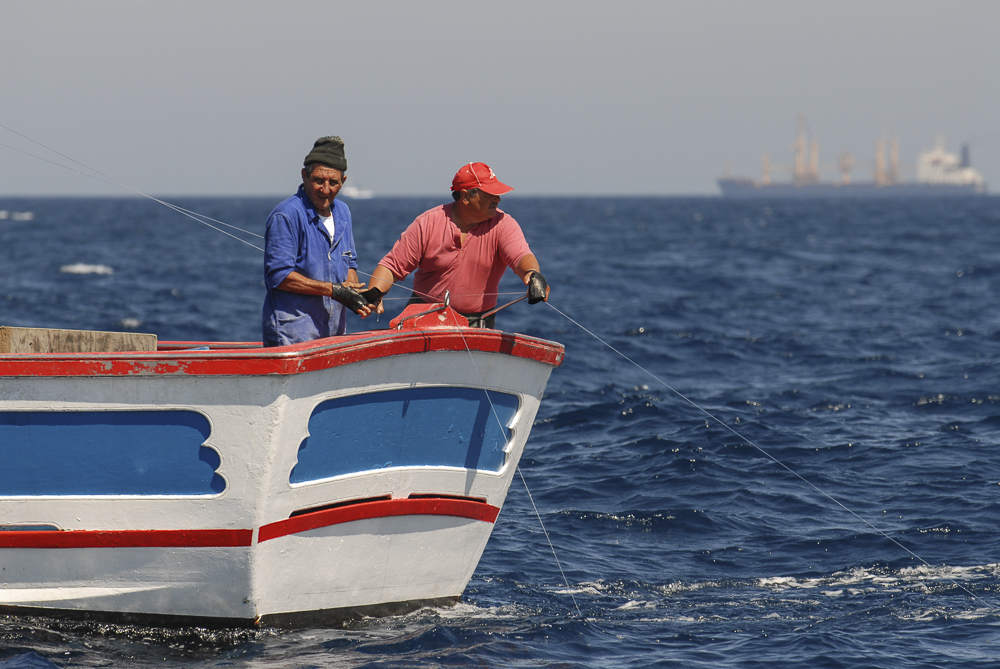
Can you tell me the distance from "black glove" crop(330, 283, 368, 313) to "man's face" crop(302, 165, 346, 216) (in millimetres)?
498

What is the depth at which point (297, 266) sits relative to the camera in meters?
5.94

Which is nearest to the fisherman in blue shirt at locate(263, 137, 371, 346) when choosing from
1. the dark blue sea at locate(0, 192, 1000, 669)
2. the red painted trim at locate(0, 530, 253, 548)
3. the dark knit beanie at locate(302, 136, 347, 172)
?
the dark knit beanie at locate(302, 136, 347, 172)

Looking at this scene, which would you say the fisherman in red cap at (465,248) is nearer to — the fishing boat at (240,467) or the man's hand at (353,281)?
the man's hand at (353,281)

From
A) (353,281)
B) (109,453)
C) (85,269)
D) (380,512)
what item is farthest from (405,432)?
(85,269)

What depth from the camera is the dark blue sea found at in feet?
19.6

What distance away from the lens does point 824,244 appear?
48062 millimetres

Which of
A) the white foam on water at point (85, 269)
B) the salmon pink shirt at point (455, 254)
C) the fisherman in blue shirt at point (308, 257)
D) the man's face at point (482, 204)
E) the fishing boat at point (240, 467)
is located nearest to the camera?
the fishing boat at point (240, 467)

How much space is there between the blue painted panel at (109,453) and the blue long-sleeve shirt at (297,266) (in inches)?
29.3

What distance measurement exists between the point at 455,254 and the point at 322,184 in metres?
0.85

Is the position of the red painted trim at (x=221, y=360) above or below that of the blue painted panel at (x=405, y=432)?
above

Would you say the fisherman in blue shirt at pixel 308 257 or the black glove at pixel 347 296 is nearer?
the black glove at pixel 347 296

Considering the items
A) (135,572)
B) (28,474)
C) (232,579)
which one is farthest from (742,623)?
(28,474)

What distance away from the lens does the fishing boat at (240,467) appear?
5.43 metres

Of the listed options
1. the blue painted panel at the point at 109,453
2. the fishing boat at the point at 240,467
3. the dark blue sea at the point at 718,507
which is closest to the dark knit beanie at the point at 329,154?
the fishing boat at the point at 240,467
